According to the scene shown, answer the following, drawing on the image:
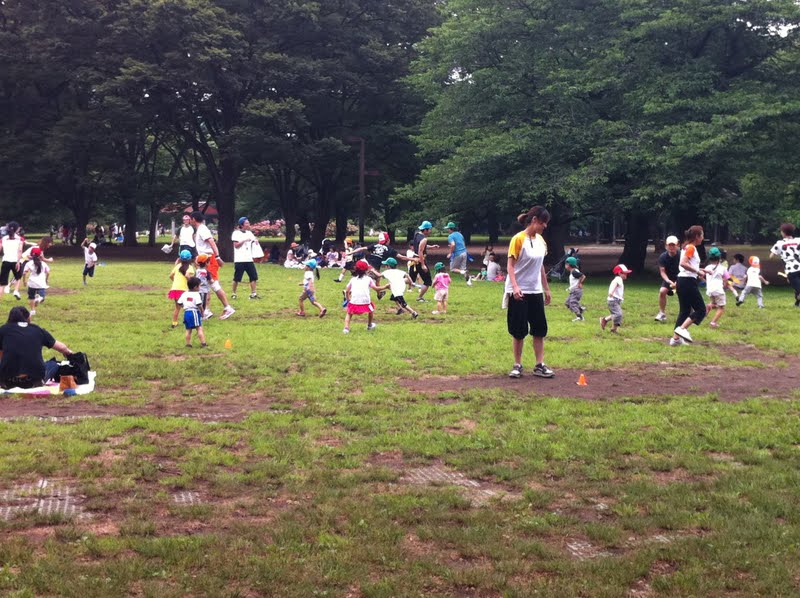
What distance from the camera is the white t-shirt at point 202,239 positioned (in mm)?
15820

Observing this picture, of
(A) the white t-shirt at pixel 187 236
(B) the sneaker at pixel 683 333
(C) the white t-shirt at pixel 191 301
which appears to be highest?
(A) the white t-shirt at pixel 187 236

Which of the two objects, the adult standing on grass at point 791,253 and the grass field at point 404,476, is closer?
the grass field at point 404,476

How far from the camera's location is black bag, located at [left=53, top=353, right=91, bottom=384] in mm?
9164

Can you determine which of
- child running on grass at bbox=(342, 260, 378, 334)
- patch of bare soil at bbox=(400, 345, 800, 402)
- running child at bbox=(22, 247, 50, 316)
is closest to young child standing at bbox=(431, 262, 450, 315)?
child running on grass at bbox=(342, 260, 378, 334)

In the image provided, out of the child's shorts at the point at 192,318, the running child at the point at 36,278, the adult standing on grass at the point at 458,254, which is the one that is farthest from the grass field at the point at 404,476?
the adult standing on grass at the point at 458,254

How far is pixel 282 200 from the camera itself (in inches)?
1940

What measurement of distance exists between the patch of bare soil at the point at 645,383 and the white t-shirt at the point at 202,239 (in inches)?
286

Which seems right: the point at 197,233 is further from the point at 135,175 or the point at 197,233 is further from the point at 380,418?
the point at 135,175

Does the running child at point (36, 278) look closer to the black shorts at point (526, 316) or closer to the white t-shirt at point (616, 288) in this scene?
the black shorts at point (526, 316)

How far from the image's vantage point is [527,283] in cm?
986

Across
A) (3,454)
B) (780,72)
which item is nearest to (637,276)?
(780,72)

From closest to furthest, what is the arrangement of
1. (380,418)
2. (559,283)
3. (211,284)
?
(380,418)
(211,284)
(559,283)

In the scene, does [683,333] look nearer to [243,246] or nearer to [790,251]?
[790,251]

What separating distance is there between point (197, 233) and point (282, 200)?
33840 mm
